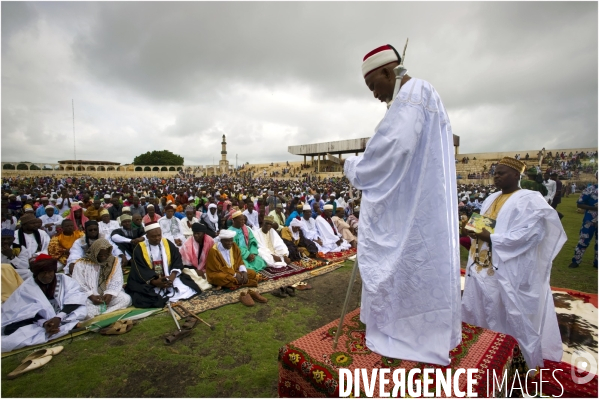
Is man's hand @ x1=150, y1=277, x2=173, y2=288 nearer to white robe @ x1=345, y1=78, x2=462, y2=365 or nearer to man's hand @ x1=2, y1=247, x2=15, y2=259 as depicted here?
man's hand @ x1=2, y1=247, x2=15, y2=259

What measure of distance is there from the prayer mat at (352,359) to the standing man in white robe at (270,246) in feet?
15.0

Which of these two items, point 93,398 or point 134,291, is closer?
point 93,398

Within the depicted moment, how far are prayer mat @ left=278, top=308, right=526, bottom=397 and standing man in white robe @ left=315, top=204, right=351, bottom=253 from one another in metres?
6.05

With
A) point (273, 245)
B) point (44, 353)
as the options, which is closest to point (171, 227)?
point (273, 245)

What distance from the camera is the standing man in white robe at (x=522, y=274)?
9.20 feet

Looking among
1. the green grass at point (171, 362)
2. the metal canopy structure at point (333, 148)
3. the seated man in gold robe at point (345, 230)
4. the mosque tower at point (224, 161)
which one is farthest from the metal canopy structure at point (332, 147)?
the green grass at point (171, 362)

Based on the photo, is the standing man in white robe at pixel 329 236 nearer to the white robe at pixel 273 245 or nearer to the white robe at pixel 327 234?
the white robe at pixel 327 234

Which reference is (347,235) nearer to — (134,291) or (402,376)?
(134,291)

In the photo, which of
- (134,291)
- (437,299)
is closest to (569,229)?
(437,299)

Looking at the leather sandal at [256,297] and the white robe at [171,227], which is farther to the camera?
the white robe at [171,227]

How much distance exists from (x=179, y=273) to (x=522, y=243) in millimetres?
5085

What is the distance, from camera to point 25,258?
16.9 ft

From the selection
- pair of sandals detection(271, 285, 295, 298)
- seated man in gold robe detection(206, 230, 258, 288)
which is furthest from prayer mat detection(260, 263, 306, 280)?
pair of sandals detection(271, 285, 295, 298)

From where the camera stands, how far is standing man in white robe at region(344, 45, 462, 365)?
6.05ft
